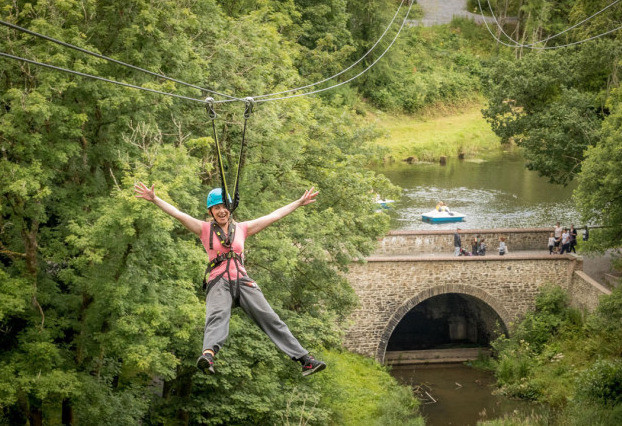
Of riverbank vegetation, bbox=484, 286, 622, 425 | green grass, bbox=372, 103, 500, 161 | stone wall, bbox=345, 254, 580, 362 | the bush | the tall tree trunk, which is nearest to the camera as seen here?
the tall tree trunk

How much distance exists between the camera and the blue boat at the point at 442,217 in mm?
34250

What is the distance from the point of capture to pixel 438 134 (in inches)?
1935

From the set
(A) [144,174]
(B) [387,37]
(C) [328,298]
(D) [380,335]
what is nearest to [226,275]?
(A) [144,174]

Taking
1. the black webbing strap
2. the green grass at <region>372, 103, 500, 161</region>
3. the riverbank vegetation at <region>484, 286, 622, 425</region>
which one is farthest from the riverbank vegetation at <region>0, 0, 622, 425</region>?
the green grass at <region>372, 103, 500, 161</region>

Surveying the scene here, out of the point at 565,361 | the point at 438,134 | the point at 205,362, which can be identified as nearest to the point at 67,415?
the point at 205,362

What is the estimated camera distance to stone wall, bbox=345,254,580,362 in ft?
86.1

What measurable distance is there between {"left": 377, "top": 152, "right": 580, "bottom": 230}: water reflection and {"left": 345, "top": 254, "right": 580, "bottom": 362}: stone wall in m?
5.77

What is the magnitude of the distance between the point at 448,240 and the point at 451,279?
1.63 m

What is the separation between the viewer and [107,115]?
1572cm

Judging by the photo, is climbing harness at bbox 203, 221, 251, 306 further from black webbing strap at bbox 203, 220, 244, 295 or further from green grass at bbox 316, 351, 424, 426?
green grass at bbox 316, 351, 424, 426

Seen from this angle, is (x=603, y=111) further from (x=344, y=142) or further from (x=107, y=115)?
(x=107, y=115)

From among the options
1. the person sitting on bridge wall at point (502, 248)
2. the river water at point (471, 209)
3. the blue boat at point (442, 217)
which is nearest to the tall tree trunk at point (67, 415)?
the river water at point (471, 209)

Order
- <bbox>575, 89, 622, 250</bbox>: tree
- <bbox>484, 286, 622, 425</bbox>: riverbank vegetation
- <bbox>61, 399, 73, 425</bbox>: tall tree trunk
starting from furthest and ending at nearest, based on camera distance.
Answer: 1. <bbox>575, 89, 622, 250</bbox>: tree
2. <bbox>484, 286, 622, 425</bbox>: riverbank vegetation
3. <bbox>61, 399, 73, 425</bbox>: tall tree trunk

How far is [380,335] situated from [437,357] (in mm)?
3136
